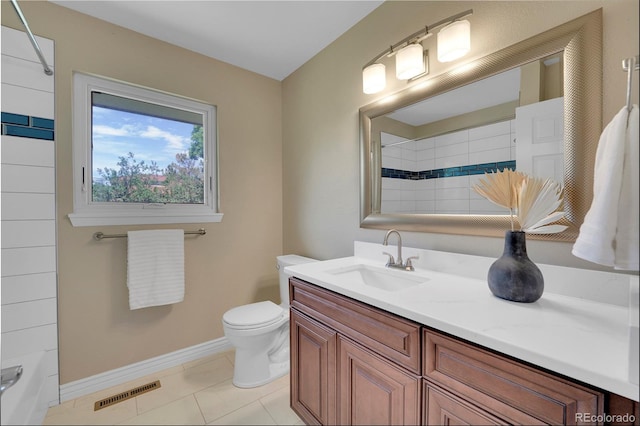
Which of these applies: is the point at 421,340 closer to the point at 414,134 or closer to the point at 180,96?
the point at 414,134

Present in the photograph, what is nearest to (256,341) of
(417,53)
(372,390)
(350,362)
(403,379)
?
(350,362)

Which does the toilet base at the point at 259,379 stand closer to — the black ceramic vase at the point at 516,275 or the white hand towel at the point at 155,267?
the white hand towel at the point at 155,267

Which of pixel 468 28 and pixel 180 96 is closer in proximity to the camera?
pixel 468 28

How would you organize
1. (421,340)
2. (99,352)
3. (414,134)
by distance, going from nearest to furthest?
(421,340), (414,134), (99,352)

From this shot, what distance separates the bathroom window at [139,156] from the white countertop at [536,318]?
142 centimetres

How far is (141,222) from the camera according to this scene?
189 centimetres

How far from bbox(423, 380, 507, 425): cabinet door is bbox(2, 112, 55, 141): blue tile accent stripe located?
2304mm

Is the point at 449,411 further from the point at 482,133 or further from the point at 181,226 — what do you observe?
the point at 181,226

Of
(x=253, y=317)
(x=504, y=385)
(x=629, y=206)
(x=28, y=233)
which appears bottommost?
(x=253, y=317)

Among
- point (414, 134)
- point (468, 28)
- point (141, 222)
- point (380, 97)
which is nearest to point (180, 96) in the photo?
point (141, 222)

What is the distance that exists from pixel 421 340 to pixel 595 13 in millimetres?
1255

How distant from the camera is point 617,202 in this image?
2.07 ft

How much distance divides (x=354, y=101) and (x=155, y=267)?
5.87 ft

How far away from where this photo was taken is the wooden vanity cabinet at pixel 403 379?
0.60m
